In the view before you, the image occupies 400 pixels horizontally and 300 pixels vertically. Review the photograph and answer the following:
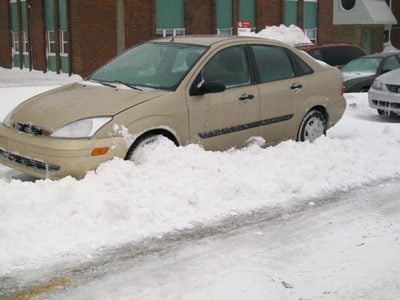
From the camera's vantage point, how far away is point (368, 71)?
15.0 m

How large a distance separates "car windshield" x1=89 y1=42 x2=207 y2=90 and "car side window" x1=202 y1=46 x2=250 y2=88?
7.6 inches

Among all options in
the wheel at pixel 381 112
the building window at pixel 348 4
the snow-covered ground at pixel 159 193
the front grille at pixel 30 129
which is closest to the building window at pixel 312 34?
the building window at pixel 348 4

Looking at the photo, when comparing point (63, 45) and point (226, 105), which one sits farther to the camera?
point (63, 45)

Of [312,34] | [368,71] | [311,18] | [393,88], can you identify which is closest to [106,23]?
[368,71]

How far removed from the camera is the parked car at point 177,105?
5.84m

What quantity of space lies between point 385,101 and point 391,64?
13.0 ft

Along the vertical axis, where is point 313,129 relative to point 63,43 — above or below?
below

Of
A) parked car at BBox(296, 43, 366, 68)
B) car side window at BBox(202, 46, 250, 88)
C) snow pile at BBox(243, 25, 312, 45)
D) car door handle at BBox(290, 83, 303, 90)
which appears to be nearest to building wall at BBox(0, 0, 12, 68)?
snow pile at BBox(243, 25, 312, 45)

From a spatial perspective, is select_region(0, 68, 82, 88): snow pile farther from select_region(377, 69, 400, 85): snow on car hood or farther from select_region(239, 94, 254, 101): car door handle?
select_region(239, 94, 254, 101): car door handle

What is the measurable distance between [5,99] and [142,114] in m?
6.53

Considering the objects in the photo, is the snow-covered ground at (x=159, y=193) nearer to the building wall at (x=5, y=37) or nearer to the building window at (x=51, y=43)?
the building window at (x=51, y=43)

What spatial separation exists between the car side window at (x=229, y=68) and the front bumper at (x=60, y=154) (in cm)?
154

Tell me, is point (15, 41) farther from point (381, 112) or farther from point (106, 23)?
point (381, 112)

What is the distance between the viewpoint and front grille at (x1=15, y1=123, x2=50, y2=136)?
232 inches
